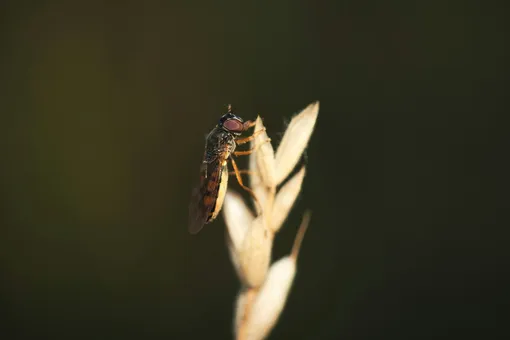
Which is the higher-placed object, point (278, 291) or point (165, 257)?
point (165, 257)

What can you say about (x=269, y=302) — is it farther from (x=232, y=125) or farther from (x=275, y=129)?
(x=275, y=129)

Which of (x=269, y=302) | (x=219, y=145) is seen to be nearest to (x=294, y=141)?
(x=269, y=302)

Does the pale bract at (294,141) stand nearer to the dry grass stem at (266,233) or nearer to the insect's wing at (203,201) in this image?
the dry grass stem at (266,233)

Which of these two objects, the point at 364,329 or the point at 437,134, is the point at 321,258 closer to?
the point at 364,329

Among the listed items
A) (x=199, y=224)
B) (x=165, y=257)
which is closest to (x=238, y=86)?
(x=165, y=257)

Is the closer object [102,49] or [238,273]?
[238,273]
